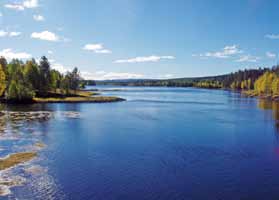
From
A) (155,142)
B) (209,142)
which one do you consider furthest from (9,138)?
(209,142)

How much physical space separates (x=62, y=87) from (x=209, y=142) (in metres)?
92.9

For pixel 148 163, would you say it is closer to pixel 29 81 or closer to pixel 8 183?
pixel 8 183

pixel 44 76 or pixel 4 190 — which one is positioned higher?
pixel 44 76

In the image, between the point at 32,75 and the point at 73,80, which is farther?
the point at 73,80

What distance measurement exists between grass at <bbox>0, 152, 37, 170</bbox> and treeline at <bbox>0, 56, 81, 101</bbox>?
176 ft

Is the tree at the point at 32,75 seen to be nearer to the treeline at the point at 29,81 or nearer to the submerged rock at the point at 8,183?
the treeline at the point at 29,81

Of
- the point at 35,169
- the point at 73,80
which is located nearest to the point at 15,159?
the point at 35,169

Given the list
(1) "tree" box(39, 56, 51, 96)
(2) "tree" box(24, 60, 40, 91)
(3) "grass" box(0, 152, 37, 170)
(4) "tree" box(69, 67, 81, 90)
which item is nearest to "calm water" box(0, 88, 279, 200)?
(3) "grass" box(0, 152, 37, 170)

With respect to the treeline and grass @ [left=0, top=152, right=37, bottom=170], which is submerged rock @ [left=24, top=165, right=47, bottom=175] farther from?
the treeline

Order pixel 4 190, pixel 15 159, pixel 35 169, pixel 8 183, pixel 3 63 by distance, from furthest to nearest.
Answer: pixel 3 63, pixel 15 159, pixel 35 169, pixel 8 183, pixel 4 190

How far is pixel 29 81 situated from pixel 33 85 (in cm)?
317

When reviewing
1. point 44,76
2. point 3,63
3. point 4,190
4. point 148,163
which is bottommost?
point 148,163

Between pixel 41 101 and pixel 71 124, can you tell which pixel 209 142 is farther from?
pixel 41 101

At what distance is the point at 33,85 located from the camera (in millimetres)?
102438
